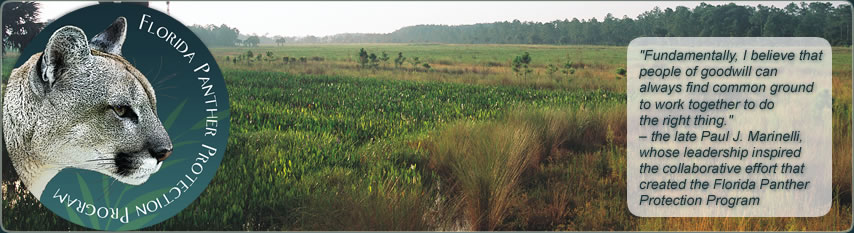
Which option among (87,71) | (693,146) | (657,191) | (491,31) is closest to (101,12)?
(87,71)

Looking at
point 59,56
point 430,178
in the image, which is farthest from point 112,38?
point 430,178

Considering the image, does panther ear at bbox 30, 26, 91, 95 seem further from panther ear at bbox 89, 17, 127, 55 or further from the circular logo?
panther ear at bbox 89, 17, 127, 55

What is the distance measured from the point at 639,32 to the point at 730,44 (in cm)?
1103

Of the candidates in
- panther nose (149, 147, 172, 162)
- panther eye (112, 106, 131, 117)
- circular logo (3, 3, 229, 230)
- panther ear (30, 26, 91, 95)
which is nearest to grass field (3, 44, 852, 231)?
circular logo (3, 3, 229, 230)

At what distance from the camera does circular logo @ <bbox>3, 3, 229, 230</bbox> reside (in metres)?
2.88

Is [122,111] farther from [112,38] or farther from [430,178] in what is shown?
[430,178]

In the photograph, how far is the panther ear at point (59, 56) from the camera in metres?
2.67

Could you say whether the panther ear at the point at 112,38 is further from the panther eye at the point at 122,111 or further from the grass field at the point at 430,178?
the grass field at the point at 430,178

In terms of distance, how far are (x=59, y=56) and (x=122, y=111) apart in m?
0.43

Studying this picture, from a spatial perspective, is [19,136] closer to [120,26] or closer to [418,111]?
[120,26]

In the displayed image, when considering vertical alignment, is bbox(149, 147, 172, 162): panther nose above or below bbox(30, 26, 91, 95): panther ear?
below

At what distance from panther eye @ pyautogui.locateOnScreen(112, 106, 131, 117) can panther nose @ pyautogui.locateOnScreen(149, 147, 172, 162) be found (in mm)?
252

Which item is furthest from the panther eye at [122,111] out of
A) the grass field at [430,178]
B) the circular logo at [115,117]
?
the grass field at [430,178]

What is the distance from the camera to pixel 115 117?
117 inches
